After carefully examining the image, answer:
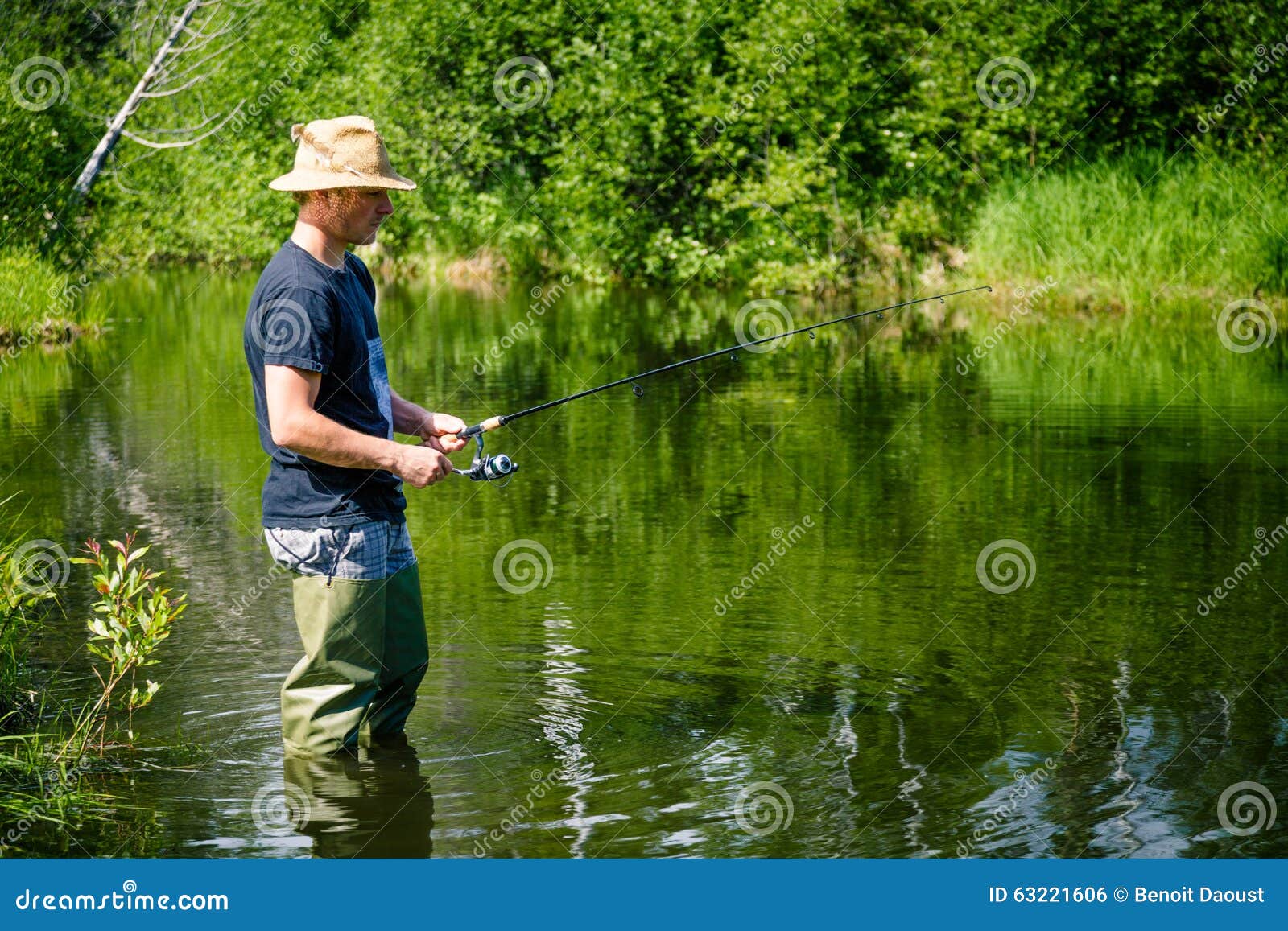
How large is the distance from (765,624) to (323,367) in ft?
9.32

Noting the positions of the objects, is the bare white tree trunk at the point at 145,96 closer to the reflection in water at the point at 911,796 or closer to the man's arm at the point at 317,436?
the man's arm at the point at 317,436

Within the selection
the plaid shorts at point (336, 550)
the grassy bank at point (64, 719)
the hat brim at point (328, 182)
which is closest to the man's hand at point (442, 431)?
the plaid shorts at point (336, 550)

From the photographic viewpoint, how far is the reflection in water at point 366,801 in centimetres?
442

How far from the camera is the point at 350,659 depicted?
4.61 m

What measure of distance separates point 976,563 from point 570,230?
18.4 metres

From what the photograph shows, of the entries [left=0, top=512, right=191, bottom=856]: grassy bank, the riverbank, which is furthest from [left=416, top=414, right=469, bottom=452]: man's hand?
the riverbank

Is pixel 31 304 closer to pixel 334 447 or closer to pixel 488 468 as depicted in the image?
pixel 488 468

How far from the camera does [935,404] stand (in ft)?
40.8

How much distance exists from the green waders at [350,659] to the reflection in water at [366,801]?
0.09 meters

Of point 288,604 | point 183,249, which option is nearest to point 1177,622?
point 288,604

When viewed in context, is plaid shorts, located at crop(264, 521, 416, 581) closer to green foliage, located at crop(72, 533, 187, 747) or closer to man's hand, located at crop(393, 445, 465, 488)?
man's hand, located at crop(393, 445, 465, 488)

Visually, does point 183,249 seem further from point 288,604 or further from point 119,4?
point 288,604

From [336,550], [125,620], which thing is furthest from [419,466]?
[125,620]

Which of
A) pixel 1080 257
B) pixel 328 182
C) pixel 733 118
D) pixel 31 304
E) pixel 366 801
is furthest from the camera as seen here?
pixel 733 118
